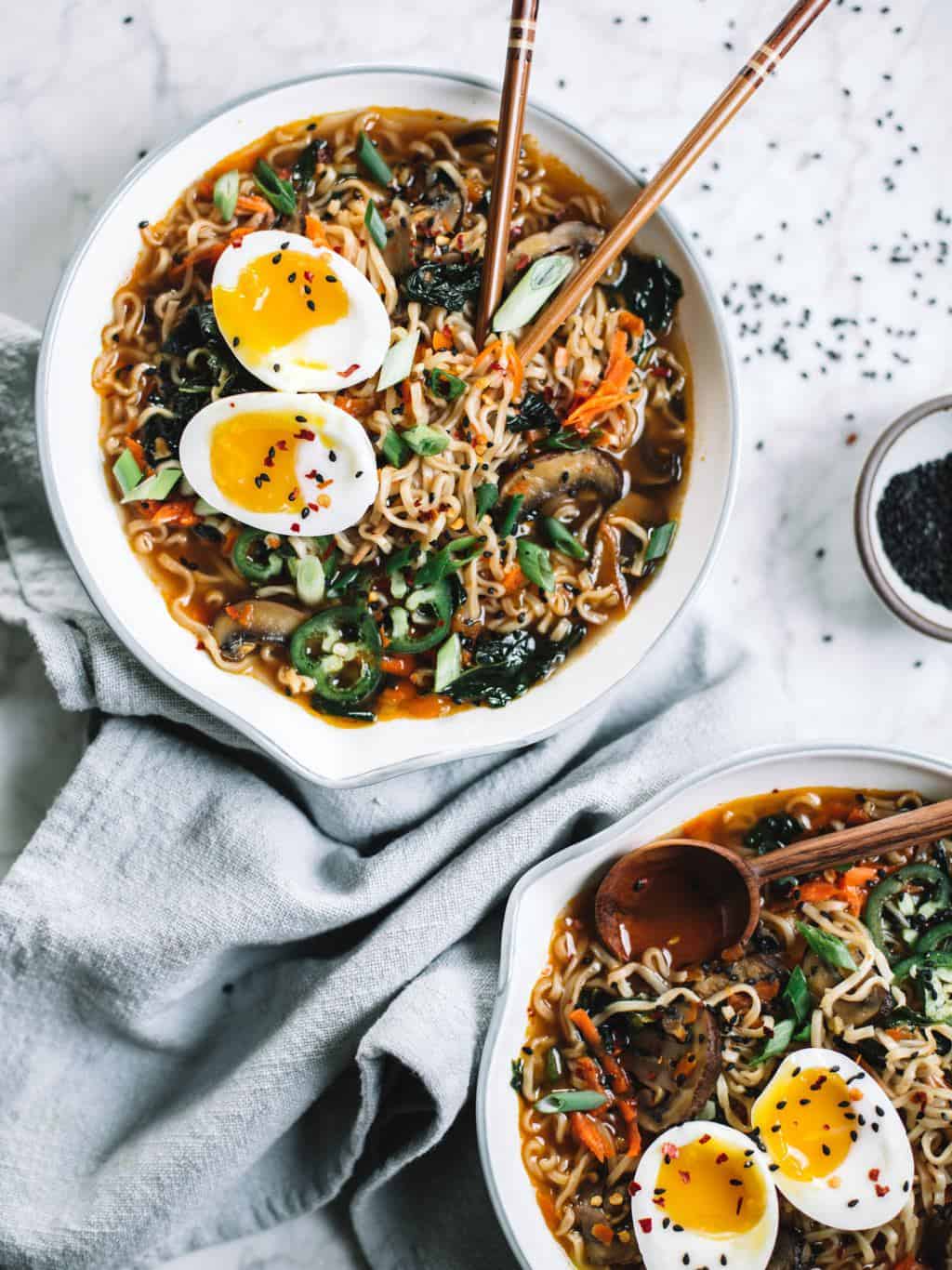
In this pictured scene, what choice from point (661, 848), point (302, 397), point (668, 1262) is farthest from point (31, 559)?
point (668, 1262)

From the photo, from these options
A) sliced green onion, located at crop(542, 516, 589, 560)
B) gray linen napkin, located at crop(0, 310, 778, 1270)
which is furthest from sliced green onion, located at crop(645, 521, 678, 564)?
gray linen napkin, located at crop(0, 310, 778, 1270)

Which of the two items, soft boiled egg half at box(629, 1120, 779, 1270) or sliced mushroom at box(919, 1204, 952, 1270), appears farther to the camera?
sliced mushroom at box(919, 1204, 952, 1270)

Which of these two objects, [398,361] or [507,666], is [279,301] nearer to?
[398,361]

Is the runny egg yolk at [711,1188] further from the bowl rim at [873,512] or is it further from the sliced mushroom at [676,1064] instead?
the bowl rim at [873,512]

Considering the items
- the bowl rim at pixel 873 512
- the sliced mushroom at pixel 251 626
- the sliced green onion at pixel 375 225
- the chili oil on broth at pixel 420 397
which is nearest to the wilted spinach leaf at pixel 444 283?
the chili oil on broth at pixel 420 397

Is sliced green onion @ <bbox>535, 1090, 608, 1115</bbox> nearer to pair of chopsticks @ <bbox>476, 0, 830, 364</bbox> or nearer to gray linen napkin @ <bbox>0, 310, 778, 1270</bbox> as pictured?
gray linen napkin @ <bbox>0, 310, 778, 1270</bbox>

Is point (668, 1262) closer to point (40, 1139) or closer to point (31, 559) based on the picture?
point (40, 1139)

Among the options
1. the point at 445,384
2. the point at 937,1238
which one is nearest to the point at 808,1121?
the point at 937,1238
